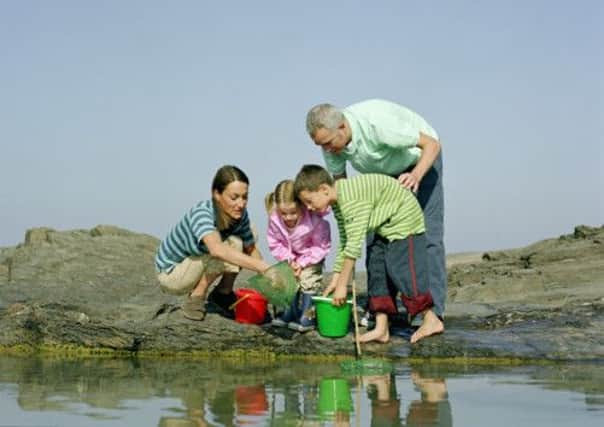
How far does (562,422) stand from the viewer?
4.17 m

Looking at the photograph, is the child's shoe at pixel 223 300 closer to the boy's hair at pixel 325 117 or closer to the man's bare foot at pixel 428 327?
the man's bare foot at pixel 428 327

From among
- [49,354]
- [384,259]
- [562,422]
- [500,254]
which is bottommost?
[562,422]

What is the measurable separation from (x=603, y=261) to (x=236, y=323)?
5.72 meters

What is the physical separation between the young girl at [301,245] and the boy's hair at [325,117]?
20.5 inches

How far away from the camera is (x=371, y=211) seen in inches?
248

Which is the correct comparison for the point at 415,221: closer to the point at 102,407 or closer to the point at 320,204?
the point at 320,204

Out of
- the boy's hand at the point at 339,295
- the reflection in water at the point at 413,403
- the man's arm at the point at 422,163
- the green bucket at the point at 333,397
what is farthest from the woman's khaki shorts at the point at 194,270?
the reflection in water at the point at 413,403

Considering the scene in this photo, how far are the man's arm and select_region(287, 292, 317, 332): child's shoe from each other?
1054 mm

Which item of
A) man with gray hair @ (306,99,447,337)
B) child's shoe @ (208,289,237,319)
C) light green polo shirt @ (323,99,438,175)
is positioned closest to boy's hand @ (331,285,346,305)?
man with gray hair @ (306,99,447,337)

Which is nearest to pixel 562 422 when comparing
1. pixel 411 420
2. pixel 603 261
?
pixel 411 420

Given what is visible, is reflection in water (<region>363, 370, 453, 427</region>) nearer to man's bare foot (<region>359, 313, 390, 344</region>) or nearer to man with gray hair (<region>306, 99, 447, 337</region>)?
man's bare foot (<region>359, 313, 390, 344</region>)

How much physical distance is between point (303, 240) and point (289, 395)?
1.81 meters

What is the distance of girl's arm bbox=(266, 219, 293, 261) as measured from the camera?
6691 mm

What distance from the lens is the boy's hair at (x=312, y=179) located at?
20.3ft
